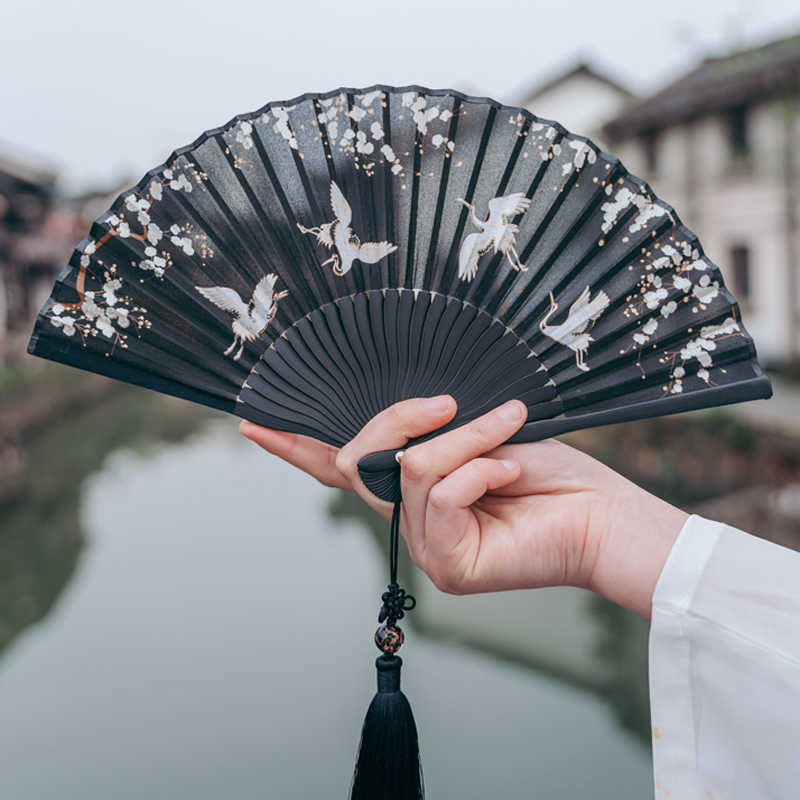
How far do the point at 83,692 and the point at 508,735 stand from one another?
410 centimetres

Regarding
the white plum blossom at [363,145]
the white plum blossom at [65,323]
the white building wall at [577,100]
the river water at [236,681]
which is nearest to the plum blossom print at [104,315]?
the white plum blossom at [65,323]

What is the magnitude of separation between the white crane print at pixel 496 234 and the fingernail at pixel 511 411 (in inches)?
8.0

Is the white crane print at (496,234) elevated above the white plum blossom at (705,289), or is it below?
above

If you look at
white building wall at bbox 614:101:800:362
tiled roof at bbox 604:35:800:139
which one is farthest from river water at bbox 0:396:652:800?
tiled roof at bbox 604:35:800:139

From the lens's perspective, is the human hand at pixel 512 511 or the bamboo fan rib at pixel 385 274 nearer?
the human hand at pixel 512 511

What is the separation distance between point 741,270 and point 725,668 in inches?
429

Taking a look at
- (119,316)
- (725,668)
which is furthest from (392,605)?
(119,316)

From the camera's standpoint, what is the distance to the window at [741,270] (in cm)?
1053

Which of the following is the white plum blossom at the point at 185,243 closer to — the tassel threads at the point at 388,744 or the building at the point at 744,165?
the tassel threads at the point at 388,744

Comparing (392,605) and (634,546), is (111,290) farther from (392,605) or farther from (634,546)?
(634,546)

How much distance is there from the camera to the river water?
6.22 m

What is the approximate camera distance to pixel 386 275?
1.07m

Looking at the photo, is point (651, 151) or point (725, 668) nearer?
point (725, 668)

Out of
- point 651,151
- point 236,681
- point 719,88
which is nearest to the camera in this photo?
point 236,681
